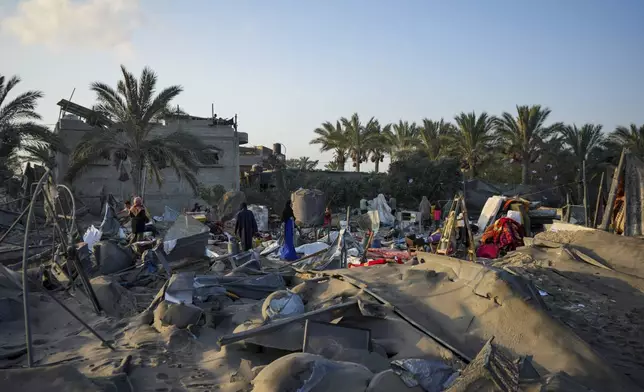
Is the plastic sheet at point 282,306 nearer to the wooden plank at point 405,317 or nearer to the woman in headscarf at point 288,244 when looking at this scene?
the wooden plank at point 405,317

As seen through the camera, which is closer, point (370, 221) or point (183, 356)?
point (183, 356)

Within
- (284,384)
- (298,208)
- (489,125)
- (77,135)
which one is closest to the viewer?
(284,384)

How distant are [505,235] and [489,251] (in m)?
0.62

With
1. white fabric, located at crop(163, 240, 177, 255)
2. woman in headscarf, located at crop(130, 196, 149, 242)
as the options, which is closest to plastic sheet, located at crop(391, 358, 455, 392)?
white fabric, located at crop(163, 240, 177, 255)

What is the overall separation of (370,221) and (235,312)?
1136cm

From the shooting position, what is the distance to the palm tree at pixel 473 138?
25.6 m

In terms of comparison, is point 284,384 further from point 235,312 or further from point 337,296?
point 235,312

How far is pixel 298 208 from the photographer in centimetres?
1853

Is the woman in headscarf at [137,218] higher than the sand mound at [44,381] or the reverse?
higher

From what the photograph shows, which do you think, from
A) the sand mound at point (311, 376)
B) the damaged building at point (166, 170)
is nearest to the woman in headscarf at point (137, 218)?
the sand mound at point (311, 376)

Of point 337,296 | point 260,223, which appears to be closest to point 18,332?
point 337,296

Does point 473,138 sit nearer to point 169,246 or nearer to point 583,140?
point 583,140

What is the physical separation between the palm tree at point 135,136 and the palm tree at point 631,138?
20.8 meters

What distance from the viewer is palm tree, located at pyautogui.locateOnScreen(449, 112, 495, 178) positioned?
25.6 metres
